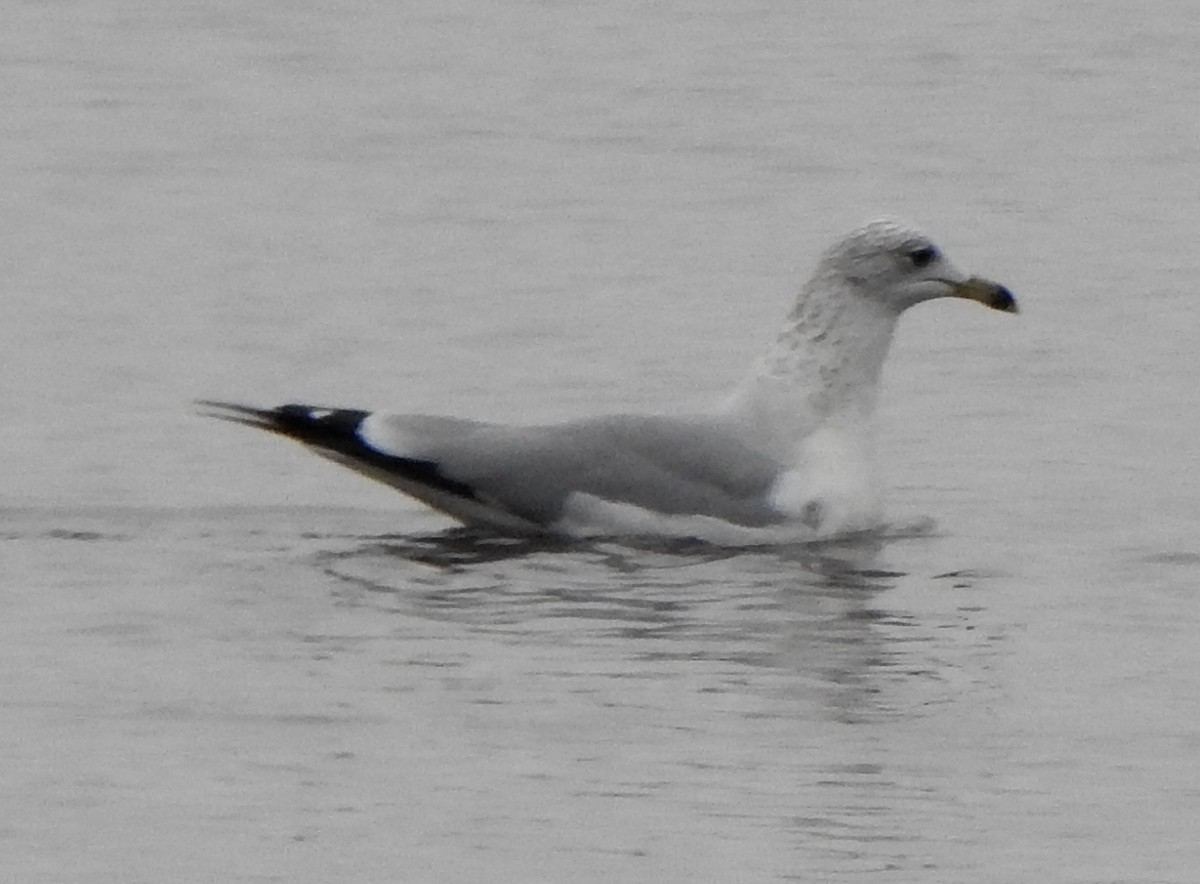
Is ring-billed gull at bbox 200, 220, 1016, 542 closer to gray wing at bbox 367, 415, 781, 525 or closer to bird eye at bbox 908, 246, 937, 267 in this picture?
gray wing at bbox 367, 415, 781, 525

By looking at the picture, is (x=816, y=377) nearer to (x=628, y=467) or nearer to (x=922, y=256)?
(x=922, y=256)

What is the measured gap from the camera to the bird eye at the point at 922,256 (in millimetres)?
12688

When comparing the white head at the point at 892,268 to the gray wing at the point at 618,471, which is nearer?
the gray wing at the point at 618,471

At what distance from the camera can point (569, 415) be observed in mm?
14289

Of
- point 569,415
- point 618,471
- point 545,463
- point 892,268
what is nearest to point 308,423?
point 545,463

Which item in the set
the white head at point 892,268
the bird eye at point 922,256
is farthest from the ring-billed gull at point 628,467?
the bird eye at point 922,256

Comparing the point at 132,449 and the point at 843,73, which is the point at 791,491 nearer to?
the point at 132,449

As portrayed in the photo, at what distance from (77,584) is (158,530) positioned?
1.05 metres

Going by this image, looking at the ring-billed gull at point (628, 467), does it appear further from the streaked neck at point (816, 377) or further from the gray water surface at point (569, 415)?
the gray water surface at point (569, 415)

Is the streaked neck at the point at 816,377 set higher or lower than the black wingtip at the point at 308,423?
higher

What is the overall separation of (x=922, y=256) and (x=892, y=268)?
114 millimetres

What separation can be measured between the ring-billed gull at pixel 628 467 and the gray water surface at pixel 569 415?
14cm

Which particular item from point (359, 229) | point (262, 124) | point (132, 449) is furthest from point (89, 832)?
point (262, 124)

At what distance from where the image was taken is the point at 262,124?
70.0 feet
